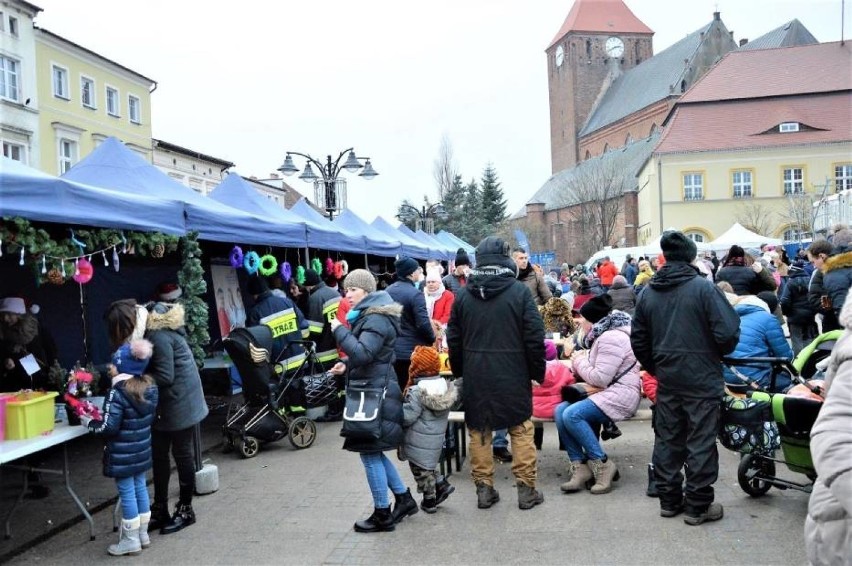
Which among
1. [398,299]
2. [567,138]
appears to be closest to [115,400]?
[398,299]

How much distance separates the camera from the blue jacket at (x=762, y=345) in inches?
229

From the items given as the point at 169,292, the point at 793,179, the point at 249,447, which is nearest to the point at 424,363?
the point at 249,447

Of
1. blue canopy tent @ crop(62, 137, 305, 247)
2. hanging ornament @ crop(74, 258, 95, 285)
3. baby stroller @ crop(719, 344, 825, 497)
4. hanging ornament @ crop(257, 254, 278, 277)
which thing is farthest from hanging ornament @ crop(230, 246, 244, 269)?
baby stroller @ crop(719, 344, 825, 497)

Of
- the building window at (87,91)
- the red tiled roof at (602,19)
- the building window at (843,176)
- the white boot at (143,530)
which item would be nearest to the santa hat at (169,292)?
the white boot at (143,530)

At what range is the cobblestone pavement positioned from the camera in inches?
180

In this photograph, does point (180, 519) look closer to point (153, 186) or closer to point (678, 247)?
point (153, 186)

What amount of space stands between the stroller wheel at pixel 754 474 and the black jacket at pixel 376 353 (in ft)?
7.96

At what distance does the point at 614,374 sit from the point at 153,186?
4946 millimetres

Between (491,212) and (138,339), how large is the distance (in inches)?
2359

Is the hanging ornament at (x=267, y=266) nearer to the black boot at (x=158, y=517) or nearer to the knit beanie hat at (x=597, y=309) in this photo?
the black boot at (x=158, y=517)

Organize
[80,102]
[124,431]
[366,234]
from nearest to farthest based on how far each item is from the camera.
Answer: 1. [124,431]
2. [366,234]
3. [80,102]

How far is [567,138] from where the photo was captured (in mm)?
88062

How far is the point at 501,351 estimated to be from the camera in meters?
5.34

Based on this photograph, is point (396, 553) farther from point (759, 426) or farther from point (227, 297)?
point (227, 297)
